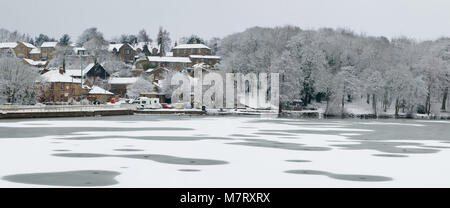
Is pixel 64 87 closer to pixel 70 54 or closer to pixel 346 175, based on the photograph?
pixel 70 54

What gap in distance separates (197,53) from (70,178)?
6315 inches

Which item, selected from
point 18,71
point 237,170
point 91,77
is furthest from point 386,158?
point 91,77

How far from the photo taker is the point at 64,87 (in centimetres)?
11106

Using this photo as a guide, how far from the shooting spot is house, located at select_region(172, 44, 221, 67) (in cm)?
17500

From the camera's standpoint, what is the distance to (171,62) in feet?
555

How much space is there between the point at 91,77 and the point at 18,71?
180 feet

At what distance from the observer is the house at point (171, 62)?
166250 millimetres

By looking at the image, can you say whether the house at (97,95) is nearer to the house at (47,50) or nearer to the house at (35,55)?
the house at (47,50)

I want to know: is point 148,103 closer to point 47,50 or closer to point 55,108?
point 55,108

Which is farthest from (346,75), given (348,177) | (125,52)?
(125,52)

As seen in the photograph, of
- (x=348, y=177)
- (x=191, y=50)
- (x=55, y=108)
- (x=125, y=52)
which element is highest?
(x=191, y=50)

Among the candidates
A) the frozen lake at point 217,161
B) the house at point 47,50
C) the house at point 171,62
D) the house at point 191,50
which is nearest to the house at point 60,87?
the house at point 171,62
